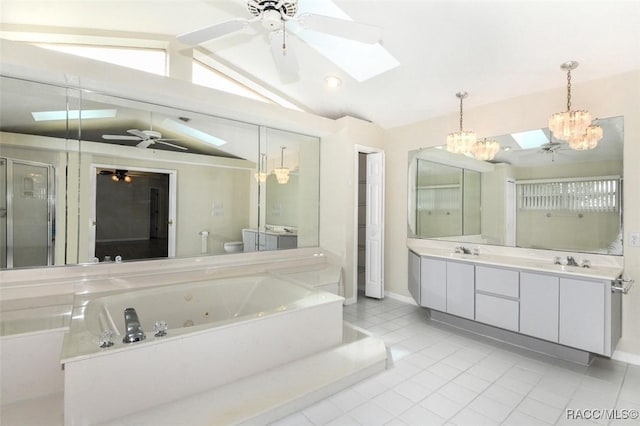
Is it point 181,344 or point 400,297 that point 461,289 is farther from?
point 181,344

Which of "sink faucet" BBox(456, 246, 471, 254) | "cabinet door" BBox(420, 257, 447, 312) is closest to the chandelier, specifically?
"sink faucet" BBox(456, 246, 471, 254)

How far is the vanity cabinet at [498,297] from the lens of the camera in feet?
8.66

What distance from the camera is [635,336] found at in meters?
2.43

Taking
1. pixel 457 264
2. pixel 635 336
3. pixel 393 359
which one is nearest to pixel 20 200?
pixel 393 359

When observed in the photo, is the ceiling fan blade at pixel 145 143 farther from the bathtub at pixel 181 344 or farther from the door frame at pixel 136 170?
the bathtub at pixel 181 344

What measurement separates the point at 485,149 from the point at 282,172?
2.47 metres

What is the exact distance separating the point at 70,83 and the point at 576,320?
14.8 feet

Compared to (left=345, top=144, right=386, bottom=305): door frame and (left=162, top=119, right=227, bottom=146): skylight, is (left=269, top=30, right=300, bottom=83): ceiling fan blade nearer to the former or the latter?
(left=162, top=119, right=227, bottom=146): skylight

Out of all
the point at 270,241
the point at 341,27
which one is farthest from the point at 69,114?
the point at 341,27

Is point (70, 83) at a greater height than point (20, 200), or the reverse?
point (70, 83)

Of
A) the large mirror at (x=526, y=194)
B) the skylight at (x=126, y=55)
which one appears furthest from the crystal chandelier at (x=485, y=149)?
the skylight at (x=126, y=55)

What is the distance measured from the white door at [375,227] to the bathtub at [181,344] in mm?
1773

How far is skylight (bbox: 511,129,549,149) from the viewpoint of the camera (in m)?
2.94

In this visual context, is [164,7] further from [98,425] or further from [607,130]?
[607,130]
